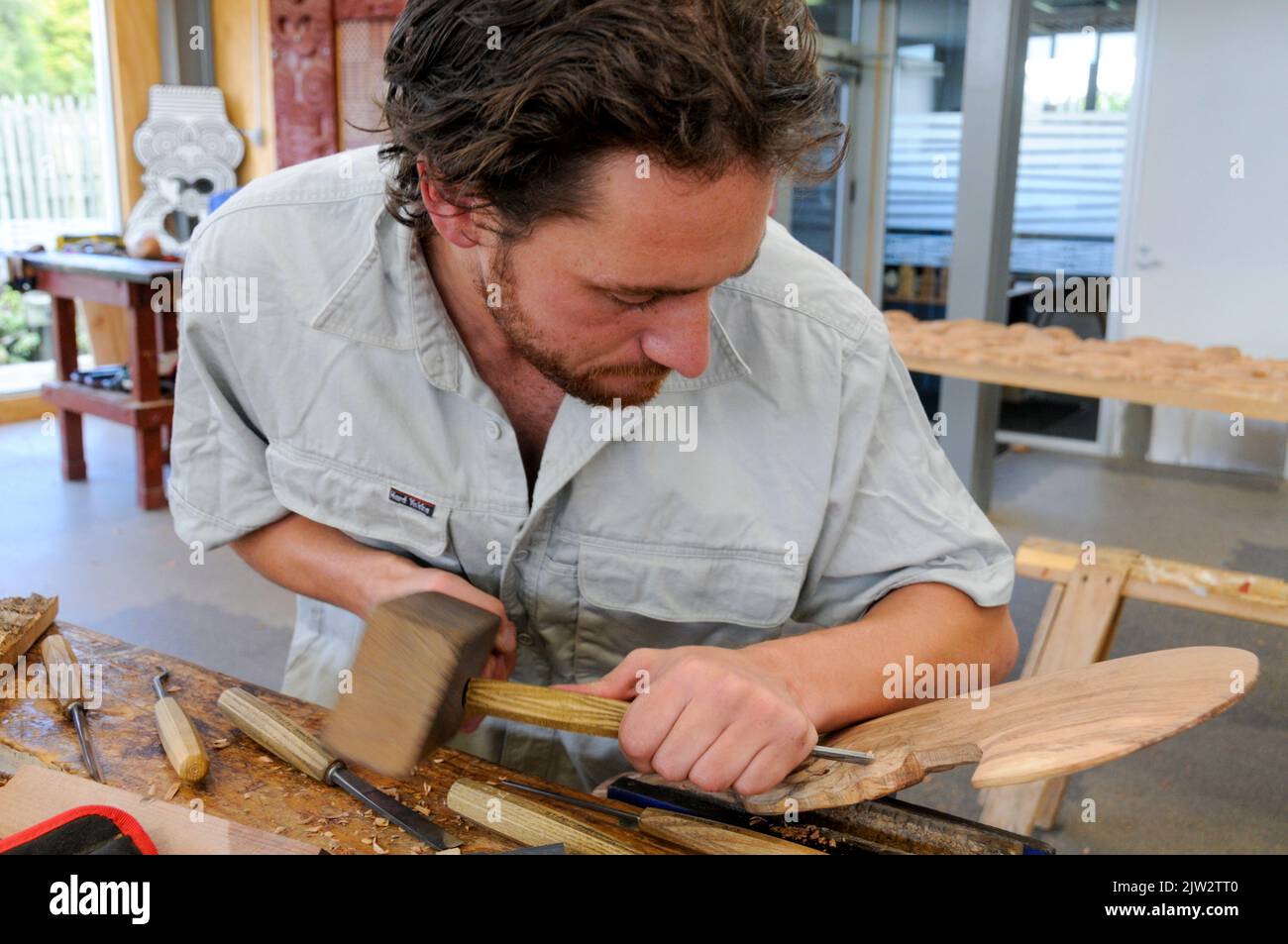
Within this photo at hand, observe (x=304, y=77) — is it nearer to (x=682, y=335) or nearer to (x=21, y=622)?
(x=21, y=622)

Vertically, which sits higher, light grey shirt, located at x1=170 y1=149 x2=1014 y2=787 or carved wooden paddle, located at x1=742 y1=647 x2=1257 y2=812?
light grey shirt, located at x1=170 y1=149 x2=1014 y2=787

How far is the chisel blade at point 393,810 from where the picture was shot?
101cm

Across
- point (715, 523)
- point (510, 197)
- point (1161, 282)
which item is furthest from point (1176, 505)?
point (510, 197)

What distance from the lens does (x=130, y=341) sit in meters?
4.68

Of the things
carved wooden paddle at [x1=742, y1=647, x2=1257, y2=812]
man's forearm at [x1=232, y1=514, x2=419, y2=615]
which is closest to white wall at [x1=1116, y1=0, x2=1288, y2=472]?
carved wooden paddle at [x1=742, y1=647, x2=1257, y2=812]

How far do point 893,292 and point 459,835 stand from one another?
6000 millimetres

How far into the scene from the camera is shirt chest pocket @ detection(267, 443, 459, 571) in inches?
54.2

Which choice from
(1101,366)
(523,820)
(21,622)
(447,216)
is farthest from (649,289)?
(1101,366)

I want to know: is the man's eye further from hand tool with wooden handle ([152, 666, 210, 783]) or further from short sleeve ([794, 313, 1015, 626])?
hand tool with wooden handle ([152, 666, 210, 783])

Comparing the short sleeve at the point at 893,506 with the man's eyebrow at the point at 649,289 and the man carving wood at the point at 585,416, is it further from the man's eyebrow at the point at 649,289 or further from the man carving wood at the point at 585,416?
the man's eyebrow at the point at 649,289

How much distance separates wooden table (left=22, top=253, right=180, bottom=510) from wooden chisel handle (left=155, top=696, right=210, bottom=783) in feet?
11.7

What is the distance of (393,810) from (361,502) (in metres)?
0.47

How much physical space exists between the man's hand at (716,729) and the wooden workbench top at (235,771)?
0.08m

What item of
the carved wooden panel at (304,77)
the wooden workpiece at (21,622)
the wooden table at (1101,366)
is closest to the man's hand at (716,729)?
the wooden workpiece at (21,622)
